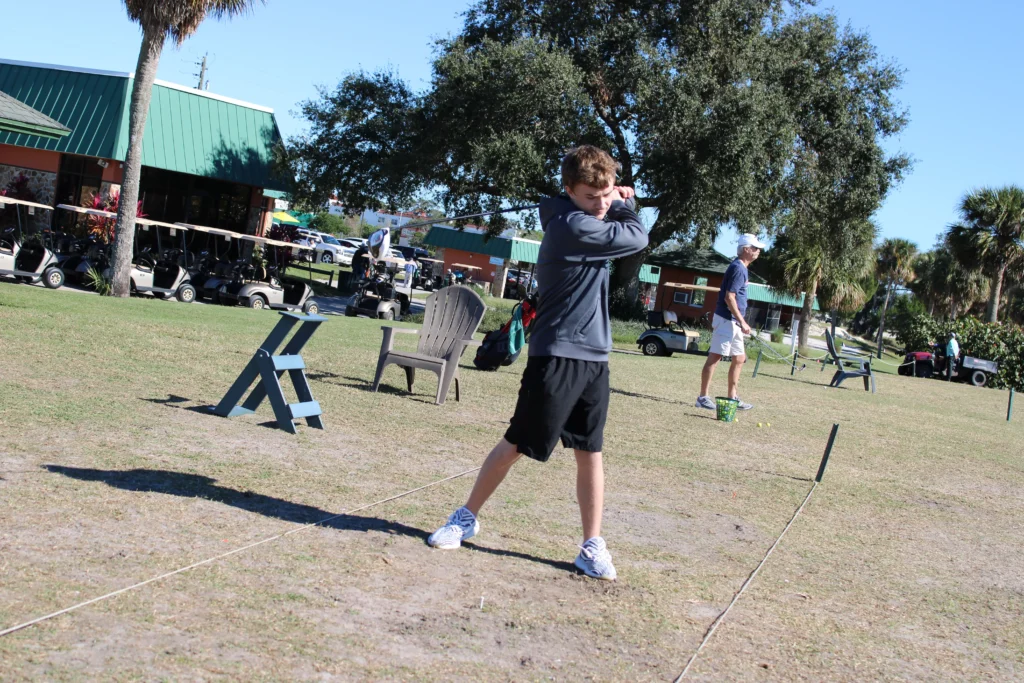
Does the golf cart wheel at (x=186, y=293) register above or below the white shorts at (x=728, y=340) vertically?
below

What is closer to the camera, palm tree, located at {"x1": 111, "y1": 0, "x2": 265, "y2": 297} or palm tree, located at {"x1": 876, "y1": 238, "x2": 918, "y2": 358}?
palm tree, located at {"x1": 111, "y1": 0, "x2": 265, "y2": 297}

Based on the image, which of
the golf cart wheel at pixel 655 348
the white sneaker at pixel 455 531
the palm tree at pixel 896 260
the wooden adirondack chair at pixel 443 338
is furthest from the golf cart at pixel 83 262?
the palm tree at pixel 896 260

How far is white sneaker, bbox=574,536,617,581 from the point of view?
172 inches

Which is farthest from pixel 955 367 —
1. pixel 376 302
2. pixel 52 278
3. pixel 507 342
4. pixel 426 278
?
pixel 426 278

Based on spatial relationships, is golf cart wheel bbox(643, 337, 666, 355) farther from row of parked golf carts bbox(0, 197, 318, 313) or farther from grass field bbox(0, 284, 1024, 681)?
grass field bbox(0, 284, 1024, 681)

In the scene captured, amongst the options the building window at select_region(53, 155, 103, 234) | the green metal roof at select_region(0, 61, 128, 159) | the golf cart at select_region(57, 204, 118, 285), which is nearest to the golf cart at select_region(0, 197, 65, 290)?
the golf cart at select_region(57, 204, 118, 285)

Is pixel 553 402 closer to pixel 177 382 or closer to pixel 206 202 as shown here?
pixel 177 382

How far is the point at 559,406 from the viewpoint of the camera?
13.9ft

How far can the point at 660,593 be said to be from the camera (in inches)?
171

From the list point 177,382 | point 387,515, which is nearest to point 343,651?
point 387,515

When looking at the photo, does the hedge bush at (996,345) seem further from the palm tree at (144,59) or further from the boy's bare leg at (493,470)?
the boy's bare leg at (493,470)

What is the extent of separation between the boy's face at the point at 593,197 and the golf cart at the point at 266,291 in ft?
53.3

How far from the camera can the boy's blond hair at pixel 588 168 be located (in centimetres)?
431

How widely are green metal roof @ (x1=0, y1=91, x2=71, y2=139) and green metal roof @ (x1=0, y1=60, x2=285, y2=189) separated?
1195cm
